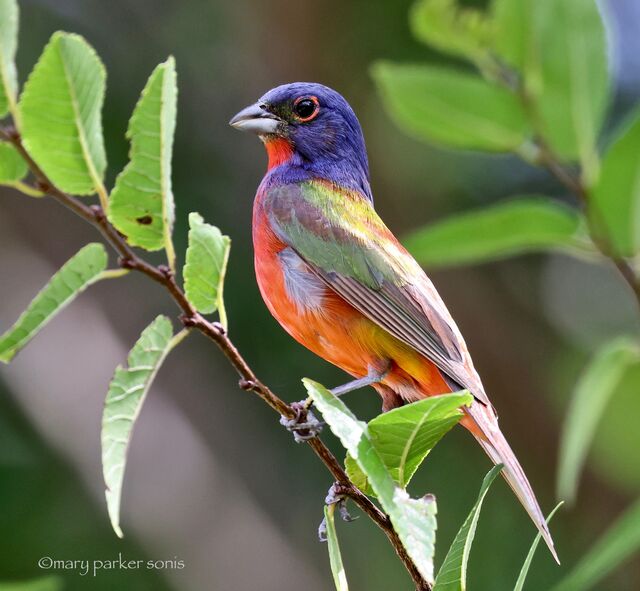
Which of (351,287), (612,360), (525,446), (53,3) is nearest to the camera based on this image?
(612,360)

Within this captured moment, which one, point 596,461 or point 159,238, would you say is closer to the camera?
point 159,238

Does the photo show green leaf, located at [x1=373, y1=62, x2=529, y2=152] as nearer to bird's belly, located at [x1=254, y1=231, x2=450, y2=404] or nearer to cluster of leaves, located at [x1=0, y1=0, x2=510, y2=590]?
cluster of leaves, located at [x1=0, y1=0, x2=510, y2=590]

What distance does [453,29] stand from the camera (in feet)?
8.13

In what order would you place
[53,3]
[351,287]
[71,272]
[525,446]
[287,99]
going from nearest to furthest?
1. [71,272]
2. [351,287]
3. [287,99]
4. [525,446]
5. [53,3]

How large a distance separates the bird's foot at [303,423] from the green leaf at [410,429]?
0.46 metres

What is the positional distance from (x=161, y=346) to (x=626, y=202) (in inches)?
42.7

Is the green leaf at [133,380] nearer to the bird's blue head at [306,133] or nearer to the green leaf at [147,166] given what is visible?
the green leaf at [147,166]

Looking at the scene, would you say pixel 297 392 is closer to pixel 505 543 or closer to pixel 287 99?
pixel 505 543

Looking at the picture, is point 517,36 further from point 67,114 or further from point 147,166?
point 67,114

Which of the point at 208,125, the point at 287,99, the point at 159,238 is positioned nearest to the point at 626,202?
the point at 159,238

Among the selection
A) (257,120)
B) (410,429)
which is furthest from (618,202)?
(257,120)

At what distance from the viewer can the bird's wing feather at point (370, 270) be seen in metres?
3.29

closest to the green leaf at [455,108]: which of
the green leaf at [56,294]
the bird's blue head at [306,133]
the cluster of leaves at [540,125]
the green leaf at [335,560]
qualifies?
the cluster of leaves at [540,125]

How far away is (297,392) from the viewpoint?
6.84 metres
